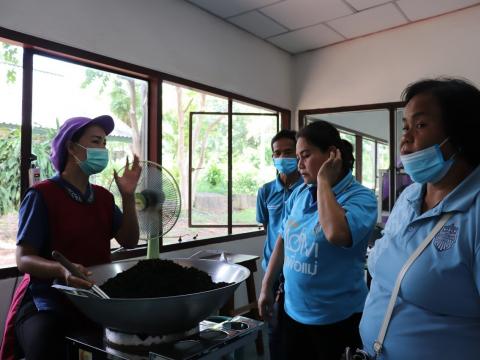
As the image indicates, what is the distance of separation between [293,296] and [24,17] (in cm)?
200

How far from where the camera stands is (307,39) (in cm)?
407

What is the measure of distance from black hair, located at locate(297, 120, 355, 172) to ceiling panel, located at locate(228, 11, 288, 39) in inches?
86.8

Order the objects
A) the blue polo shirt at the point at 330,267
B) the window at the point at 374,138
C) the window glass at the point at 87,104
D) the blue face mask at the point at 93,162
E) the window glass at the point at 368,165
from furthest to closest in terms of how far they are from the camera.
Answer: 1. the window glass at the point at 368,165
2. the window at the point at 374,138
3. the window glass at the point at 87,104
4. the blue face mask at the point at 93,162
5. the blue polo shirt at the point at 330,267

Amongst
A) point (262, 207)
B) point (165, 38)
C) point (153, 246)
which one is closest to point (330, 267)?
point (153, 246)

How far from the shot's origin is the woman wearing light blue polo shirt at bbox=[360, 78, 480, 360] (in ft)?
2.96

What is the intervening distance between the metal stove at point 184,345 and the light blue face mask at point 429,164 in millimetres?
599

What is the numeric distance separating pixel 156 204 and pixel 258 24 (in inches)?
107

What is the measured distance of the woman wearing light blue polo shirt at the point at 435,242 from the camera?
2.96 ft

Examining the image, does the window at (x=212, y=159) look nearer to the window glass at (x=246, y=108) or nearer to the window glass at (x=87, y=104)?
the window glass at (x=246, y=108)

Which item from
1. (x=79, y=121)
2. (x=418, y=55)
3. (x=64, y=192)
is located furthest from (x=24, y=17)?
(x=418, y=55)

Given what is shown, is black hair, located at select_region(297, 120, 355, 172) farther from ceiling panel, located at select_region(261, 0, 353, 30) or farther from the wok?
ceiling panel, located at select_region(261, 0, 353, 30)

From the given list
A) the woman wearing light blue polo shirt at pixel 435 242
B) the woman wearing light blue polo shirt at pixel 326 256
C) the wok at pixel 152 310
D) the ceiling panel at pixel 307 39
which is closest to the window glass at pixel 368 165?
the ceiling panel at pixel 307 39

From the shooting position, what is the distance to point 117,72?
277cm

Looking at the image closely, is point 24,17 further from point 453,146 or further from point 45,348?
point 453,146
